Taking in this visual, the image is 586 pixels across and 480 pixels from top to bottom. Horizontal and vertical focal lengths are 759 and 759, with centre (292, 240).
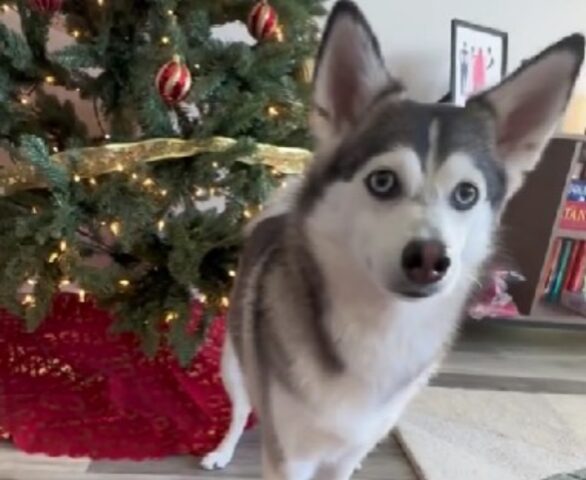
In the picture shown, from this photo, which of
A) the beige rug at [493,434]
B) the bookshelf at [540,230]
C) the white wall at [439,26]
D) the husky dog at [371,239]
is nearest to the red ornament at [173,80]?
the husky dog at [371,239]

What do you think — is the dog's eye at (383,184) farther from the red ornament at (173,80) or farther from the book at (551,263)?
the book at (551,263)

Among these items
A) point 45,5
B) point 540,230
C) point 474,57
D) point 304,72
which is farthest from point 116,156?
point 540,230

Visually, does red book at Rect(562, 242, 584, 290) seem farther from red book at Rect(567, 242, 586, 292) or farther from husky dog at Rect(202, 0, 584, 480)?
husky dog at Rect(202, 0, 584, 480)

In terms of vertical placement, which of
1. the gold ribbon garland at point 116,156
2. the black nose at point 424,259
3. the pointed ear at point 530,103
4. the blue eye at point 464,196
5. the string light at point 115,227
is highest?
the pointed ear at point 530,103

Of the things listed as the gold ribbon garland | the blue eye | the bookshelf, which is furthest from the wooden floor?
the blue eye

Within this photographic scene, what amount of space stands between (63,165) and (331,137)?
65 cm

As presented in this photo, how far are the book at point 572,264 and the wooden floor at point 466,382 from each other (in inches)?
7.8

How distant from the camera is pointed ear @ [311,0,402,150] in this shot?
1.06m

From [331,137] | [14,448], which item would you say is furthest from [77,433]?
[331,137]

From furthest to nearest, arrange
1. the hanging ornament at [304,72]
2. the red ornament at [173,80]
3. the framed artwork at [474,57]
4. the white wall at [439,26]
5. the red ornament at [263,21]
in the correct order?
the white wall at [439,26]
the framed artwork at [474,57]
the hanging ornament at [304,72]
the red ornament at [263,21]
the red ornament at [173,80]

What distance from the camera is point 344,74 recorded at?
1.14m

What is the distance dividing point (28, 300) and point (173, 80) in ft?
1.89

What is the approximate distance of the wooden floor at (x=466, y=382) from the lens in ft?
5.33

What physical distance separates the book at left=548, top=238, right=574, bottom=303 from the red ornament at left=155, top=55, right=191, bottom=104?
1.63 m
